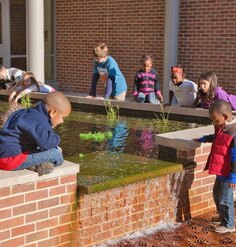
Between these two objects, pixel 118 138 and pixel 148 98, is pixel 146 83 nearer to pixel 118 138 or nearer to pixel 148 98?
pixel 148 98

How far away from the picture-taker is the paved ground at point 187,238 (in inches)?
199

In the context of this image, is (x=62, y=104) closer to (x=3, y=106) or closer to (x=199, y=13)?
(x=3, y=106)

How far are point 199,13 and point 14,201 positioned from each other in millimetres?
9256

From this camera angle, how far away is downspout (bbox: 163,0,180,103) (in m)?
12.5

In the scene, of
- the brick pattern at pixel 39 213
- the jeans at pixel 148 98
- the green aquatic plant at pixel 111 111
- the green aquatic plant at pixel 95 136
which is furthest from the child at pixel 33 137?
the jeans at pixel 148 98

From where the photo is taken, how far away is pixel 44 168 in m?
4.32

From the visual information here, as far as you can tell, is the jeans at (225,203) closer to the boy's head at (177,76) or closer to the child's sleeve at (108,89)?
the boy's head at (177,76)

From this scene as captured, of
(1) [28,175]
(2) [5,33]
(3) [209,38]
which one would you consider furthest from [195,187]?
(2) [5,33]

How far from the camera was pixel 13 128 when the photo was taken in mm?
4227

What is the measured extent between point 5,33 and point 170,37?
16.9 feet

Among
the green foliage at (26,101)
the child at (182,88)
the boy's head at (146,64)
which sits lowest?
the green foliage at (26,101)

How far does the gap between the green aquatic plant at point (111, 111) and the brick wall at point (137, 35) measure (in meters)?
3.58

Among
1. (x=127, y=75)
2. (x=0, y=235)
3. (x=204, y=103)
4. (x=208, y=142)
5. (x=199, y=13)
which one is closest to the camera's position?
(x=0, y=235)

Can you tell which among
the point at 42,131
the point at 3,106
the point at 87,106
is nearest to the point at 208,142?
the point at 42,131
